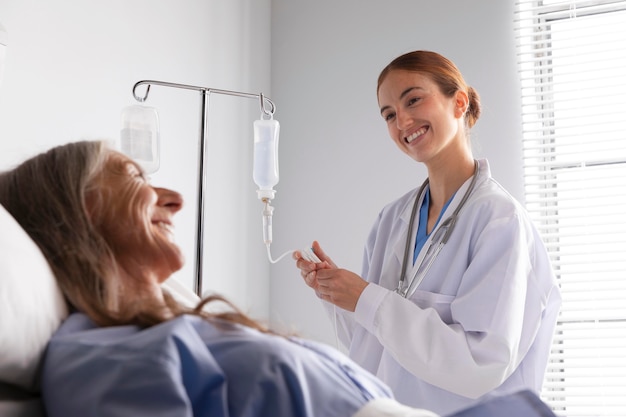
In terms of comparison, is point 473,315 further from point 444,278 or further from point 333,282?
point 333,282

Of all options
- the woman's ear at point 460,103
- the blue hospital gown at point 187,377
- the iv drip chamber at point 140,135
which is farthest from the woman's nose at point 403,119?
the blue hospital gown at point 187,377

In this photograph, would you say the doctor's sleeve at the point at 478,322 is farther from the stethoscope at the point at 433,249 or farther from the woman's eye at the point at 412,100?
the woman's eye at the point at 412,100

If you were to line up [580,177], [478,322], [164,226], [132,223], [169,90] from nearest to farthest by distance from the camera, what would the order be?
[132,223], [164,226], [478,322], [169,90], [580,177]

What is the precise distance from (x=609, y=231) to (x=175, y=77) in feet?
5.85

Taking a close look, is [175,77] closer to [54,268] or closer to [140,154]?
[140,154]

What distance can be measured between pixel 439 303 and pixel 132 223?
0.98 meters

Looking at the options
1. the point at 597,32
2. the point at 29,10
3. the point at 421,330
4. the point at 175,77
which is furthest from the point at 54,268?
the point at 597,32

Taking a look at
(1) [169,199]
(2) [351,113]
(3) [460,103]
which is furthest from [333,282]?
(2) [351,113]

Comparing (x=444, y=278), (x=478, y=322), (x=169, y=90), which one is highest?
(x=169, y=90)

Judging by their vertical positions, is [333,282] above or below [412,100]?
below

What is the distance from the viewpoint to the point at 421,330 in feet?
6.07

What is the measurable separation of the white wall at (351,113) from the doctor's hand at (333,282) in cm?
120

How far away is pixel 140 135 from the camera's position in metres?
2.10

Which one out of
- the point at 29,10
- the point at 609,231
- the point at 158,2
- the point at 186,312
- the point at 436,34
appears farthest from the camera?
the point at 436,34
